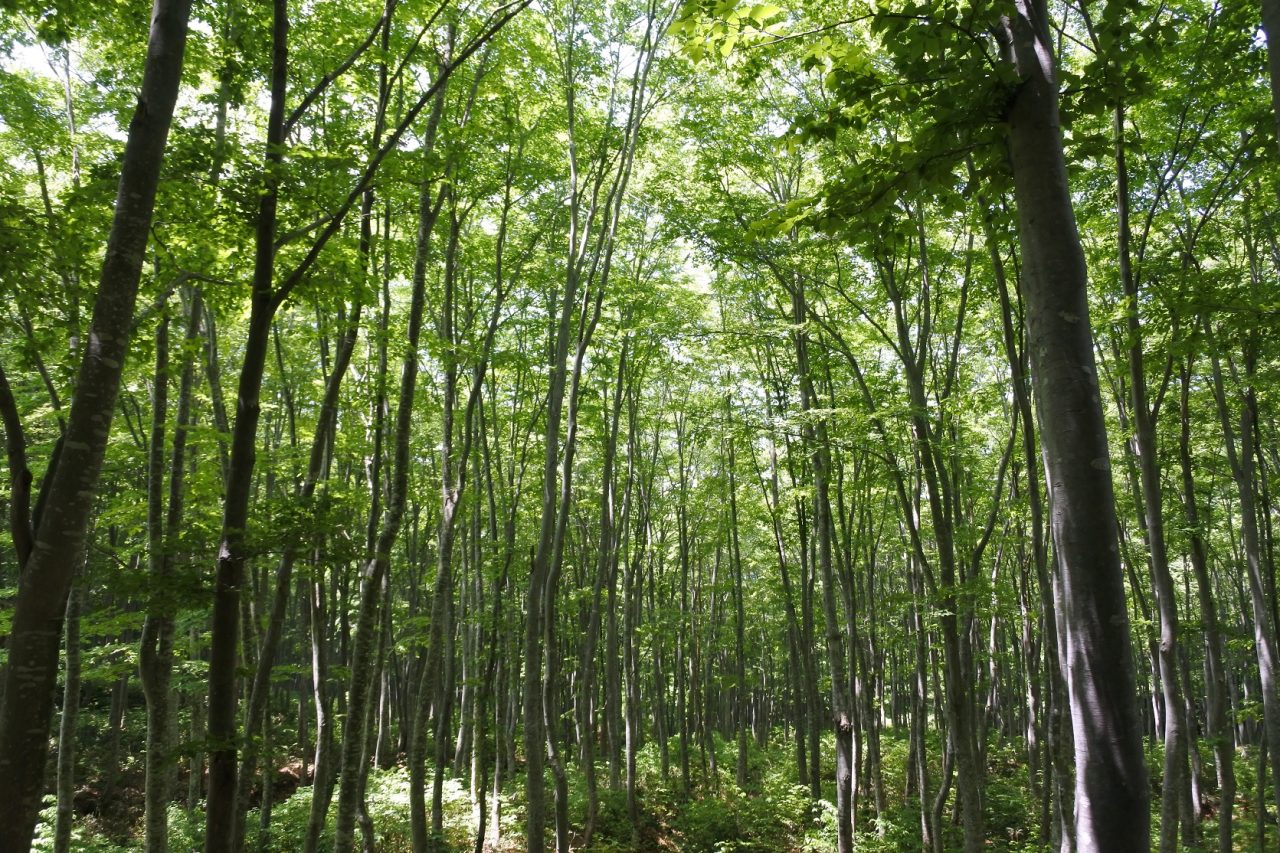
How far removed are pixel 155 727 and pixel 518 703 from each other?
21.5 metres

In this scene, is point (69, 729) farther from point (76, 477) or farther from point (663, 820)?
point (663, 820)

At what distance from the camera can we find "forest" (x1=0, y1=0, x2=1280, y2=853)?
122 inches

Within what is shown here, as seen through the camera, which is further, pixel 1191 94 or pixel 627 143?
pixel 627 143

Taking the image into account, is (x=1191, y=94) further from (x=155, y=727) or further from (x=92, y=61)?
(x=92, y=61)

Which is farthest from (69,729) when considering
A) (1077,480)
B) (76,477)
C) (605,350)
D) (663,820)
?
(663,820)

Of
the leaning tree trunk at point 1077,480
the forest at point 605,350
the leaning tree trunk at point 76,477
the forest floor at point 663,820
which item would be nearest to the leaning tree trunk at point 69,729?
the forest at point 605,350

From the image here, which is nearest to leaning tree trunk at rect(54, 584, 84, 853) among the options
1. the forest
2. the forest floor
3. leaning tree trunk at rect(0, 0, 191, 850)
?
the forest

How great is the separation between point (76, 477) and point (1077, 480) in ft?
12.9

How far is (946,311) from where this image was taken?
13062 mm

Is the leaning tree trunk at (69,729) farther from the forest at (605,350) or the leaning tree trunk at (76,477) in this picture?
the leaning tree trunk at (76,477)

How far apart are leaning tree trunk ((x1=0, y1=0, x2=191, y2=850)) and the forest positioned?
0.06 ft

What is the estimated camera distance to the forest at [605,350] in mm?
3088

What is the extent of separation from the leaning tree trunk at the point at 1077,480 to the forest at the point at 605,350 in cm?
1

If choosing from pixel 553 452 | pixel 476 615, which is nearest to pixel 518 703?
pixel 476 615
